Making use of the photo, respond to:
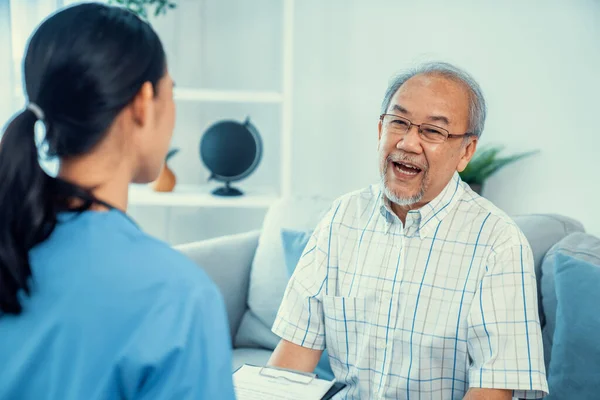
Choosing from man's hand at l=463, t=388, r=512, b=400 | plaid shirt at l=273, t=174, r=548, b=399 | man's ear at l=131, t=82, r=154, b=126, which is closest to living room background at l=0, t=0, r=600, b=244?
plaid shirt at l=273, t=174, r=548, b=399

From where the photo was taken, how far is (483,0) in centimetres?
248

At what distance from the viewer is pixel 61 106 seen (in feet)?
2.46

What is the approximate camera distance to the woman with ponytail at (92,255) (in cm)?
70

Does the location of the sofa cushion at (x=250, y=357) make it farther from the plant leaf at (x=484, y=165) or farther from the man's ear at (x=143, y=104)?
the man's ear at (x=143, y=104)

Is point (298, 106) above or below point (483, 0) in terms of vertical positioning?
below

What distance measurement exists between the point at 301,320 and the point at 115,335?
2.76 ft

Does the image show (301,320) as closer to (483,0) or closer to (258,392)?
(258,392)

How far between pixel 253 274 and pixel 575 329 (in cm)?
100

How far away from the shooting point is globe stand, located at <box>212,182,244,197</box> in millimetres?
2613

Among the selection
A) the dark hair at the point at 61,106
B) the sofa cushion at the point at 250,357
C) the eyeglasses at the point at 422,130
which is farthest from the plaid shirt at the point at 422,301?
the dark hair at the point at 61,106

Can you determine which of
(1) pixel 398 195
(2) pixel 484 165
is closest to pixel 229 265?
(1) pixel 398 195

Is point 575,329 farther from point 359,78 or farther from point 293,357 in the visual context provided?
point 359,78

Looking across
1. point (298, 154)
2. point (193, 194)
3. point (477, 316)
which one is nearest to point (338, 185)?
point (298, 154)

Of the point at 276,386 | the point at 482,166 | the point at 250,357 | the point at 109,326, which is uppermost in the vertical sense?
the point at 109,326
